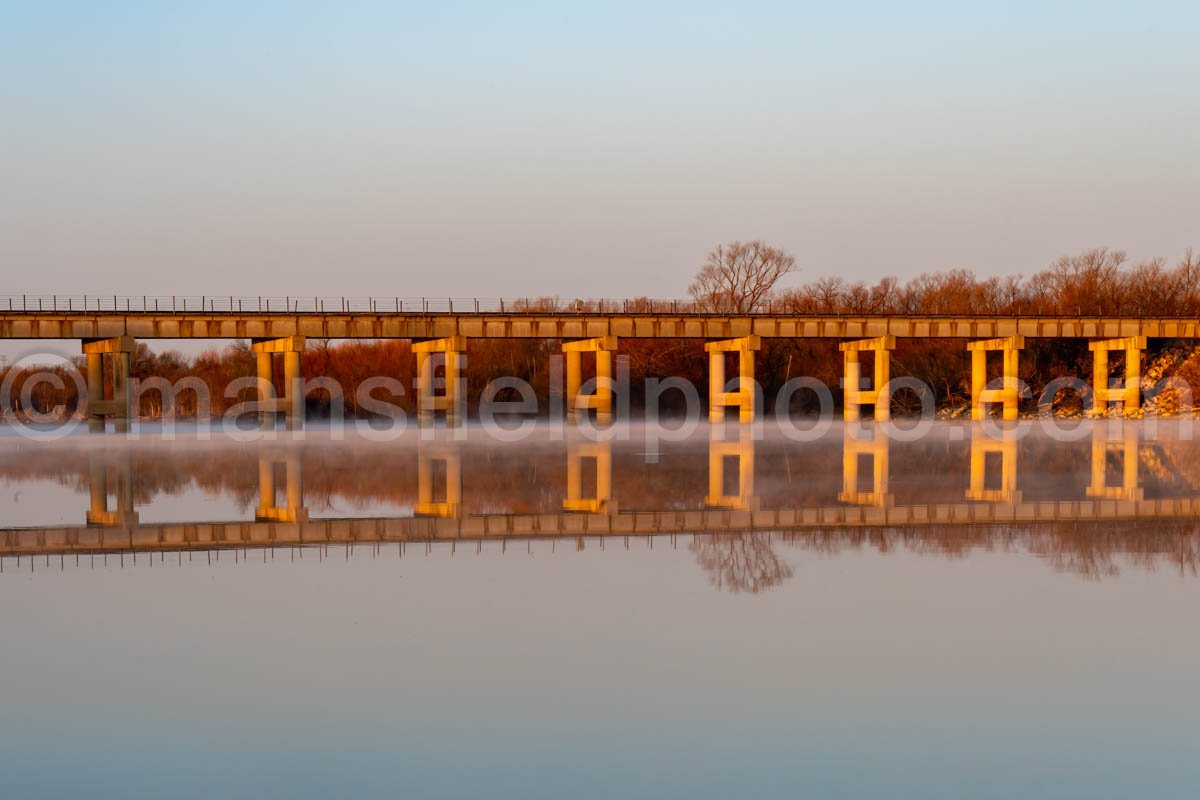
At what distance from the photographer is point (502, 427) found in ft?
151

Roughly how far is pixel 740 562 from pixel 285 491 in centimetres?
1084

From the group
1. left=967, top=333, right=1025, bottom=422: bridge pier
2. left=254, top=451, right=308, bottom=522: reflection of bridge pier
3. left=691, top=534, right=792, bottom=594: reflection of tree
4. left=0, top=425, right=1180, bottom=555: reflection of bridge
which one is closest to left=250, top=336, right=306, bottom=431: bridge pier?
left=254, top=451, right=308, bottom=522: reflection of bridge pier

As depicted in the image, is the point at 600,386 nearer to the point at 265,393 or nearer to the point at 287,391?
the point at 287,391

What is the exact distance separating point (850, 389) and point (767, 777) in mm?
44951

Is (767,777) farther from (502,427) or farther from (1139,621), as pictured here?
(502,427)

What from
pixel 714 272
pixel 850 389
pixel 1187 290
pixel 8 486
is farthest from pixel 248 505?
pixel 1187 290

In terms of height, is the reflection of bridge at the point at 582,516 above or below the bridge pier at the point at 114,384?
below

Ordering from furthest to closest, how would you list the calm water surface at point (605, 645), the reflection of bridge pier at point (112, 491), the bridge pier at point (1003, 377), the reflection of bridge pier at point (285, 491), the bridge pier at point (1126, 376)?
the bridge pier at point (1126, 376) < the bridge pier at point (1003, 377) < the reflection of bridge pier at point (285, 491) < the reflection of bridge pier at point (112, 491) < the calm water surface at point (605, 645)

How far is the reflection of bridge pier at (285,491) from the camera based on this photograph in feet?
56.2

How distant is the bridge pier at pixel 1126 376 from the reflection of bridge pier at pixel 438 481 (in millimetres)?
33295

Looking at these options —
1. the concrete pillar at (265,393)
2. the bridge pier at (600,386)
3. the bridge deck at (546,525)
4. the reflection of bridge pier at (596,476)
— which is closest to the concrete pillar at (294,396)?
the concrete pillar at (265,393)

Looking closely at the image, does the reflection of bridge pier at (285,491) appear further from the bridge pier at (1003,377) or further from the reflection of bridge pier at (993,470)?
the bridge pier at (1003,377)

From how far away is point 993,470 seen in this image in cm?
2384

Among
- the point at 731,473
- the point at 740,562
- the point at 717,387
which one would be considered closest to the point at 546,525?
the point at 740,562
